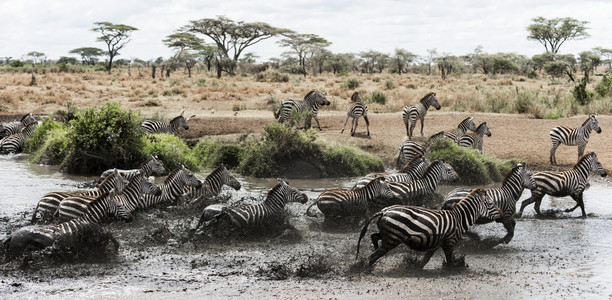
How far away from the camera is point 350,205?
10.4 metres

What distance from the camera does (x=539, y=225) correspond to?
1103 cm

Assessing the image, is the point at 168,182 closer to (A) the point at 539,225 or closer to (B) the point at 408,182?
(B) the point at 408,182

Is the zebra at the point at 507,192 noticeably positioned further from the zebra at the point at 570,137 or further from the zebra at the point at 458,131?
the zebra at the point at 570,137

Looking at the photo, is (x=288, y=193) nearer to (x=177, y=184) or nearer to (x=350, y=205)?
(x=350, y=205)

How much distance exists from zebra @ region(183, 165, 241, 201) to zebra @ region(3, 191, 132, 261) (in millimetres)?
2490

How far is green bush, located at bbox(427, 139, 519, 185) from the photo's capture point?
14.8 metres

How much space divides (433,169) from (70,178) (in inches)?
341

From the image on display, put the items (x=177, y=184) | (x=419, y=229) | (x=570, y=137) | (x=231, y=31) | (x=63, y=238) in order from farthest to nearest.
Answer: (x=231, y=31), (x=570, y=137), (x=177, y=184), (x=63, y=238), (x=419, y=229)

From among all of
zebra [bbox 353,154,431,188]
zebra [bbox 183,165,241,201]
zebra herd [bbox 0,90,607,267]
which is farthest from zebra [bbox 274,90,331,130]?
zebra [bbox 183,165,241,201]

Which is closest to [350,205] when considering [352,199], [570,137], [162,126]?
[352,199]

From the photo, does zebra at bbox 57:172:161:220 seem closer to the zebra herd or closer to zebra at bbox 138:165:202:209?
the zebra herd

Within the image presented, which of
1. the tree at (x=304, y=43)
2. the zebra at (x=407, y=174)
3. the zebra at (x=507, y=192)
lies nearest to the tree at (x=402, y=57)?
the tree at (x=304, y=43)

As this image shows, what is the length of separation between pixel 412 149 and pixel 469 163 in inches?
55.2

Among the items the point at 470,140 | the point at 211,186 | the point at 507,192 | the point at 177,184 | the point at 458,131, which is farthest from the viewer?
the point at 458,131
